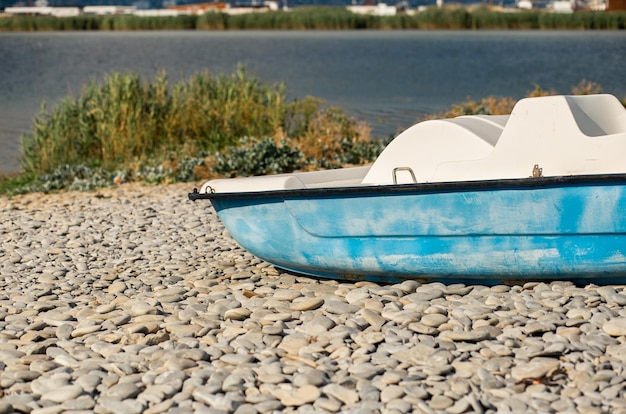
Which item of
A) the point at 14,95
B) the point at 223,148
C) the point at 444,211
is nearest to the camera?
the point at 444,211

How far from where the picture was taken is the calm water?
25.4 metres

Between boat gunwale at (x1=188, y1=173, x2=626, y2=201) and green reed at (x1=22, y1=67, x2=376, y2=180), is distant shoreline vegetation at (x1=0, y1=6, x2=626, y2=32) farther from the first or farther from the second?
boat gunwale at (x1=188, y1=173, x2=626, y2=201)

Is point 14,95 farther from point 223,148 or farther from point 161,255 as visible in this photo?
point 161,255

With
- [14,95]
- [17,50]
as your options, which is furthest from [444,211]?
[17,50]

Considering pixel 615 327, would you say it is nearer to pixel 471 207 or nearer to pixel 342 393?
pixel 471 207

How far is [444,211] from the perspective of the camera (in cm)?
584

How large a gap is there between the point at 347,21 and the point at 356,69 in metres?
37.8

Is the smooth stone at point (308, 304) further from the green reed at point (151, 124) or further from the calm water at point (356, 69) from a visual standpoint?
the calm water at point (356, 69)

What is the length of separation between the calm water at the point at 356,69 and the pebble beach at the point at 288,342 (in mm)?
9874

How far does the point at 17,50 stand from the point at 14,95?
87.1 feet

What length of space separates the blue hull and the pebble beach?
0.46 feet

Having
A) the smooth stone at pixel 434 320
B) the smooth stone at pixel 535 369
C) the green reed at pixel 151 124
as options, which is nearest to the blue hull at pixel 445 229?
the smooth stone at pixel 434 320

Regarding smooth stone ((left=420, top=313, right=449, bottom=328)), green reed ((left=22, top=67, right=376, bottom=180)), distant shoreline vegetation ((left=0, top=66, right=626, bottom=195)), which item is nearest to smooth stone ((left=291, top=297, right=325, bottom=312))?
smooth stone ((left=420, top=313, right=449, bottom=328))

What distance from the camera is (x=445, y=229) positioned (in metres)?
5.88
